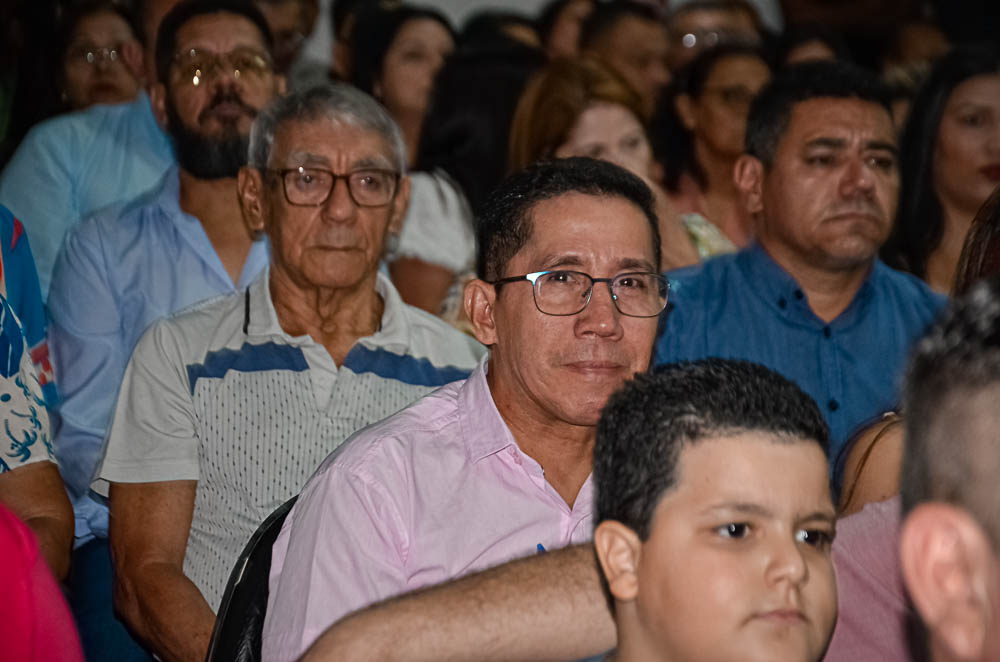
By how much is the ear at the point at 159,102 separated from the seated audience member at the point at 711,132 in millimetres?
1933

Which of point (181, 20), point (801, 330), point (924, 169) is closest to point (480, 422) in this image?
point (801, 330)

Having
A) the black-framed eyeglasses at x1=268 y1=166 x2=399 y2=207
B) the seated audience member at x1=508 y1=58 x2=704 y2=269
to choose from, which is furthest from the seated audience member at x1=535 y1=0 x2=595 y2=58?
the black-framed eyeglasses at x1=268 y1=166 x2=399 y2=207

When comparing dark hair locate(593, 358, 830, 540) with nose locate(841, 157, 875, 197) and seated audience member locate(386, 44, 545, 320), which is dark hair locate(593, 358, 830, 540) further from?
seated audience member locate(386, 44, 545, 320)

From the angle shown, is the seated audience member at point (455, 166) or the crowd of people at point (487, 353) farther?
the seated audience member at point (455, 166)

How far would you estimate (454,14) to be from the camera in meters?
6.80

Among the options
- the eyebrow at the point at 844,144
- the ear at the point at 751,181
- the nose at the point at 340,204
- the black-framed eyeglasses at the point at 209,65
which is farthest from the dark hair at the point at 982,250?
the black-framed eyeglasses at the point at 209,65

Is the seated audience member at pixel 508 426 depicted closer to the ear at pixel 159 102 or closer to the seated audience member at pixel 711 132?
the ear at pixel 159 102

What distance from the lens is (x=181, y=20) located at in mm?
3615

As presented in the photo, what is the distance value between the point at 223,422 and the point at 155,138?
150 cm

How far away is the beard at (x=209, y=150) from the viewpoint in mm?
3400

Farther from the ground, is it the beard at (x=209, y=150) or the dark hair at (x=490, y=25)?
the dark hair at (x=490, y=25)

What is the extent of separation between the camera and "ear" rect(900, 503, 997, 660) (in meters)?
1.04

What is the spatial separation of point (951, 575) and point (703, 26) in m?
5.23

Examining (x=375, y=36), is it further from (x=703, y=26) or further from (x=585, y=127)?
(x=703, y=26)
